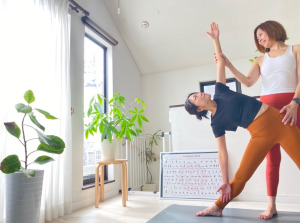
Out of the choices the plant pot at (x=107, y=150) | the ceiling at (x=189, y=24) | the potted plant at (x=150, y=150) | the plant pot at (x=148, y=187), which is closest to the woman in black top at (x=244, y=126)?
the plant pot at (x=107, y=150)

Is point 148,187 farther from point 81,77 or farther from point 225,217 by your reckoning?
point 225,217

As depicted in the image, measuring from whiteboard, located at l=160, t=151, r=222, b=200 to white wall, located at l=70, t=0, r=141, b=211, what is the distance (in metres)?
0.82

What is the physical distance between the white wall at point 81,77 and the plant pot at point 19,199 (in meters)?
0.95

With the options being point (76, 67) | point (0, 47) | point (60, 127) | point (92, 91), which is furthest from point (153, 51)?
point (0, 47)

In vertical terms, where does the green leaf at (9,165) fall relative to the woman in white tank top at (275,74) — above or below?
below

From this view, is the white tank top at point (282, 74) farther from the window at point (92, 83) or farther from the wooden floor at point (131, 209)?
the window at point (92, 83)

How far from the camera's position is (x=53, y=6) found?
2193mm

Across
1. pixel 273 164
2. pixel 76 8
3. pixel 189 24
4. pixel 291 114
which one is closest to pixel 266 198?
pixel 273 164

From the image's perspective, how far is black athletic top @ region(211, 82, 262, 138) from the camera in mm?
1482

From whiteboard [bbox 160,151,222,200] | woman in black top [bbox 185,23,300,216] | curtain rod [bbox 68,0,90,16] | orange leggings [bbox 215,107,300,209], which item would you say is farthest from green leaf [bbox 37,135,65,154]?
curtain rod [bbox 68,0,90,16]

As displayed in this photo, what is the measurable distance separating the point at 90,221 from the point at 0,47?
60.0 inches

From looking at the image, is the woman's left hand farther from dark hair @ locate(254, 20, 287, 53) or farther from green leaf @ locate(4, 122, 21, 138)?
green leaf @ locate(4, 122, 21, 138)

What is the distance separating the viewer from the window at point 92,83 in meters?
2.93

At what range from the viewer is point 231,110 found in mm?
1508
